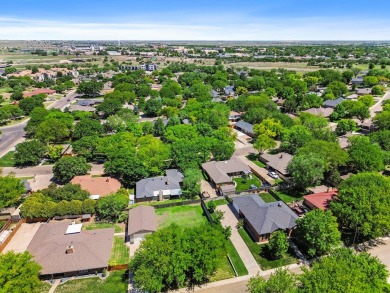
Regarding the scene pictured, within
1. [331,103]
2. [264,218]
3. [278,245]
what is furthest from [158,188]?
[331,103]

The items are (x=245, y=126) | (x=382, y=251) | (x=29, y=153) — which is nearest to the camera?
(x=382, y=251)

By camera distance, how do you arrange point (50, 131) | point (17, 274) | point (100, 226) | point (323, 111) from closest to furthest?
point (17, 274) < point (100, 226) < point (50, 131) < point (323, 111)

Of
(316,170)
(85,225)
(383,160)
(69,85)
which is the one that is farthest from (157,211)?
(69,85)

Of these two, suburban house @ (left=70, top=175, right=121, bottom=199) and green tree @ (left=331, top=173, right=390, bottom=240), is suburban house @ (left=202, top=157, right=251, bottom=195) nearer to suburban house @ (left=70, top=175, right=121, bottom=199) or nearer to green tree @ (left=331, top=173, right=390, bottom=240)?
suburban house @ (left=70, top=175, right=121, bottom=199)

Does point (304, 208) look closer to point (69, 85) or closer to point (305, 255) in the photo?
point (305, 255)

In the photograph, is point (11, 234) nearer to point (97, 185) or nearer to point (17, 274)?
point (97, 185)

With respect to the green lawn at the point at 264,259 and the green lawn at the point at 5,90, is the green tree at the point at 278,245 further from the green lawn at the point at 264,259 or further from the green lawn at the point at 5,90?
the green lawn at the point at 5,90
